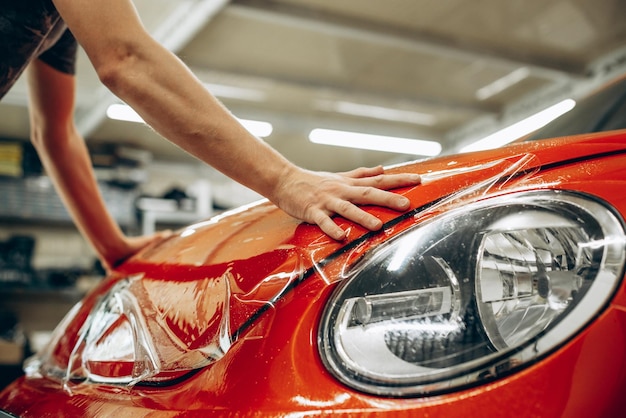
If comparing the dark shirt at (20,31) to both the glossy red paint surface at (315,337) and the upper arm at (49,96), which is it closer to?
the upper arm at (49,96)

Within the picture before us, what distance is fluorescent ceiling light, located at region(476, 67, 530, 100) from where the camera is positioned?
6.34 meters

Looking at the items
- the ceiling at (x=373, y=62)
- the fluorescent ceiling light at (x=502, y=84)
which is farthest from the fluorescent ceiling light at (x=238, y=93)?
the fluorescent ceiling light at (x=502, y=84)

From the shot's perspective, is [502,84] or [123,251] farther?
[502,84]

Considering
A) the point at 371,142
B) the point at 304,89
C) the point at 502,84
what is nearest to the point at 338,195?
the point at 304,89

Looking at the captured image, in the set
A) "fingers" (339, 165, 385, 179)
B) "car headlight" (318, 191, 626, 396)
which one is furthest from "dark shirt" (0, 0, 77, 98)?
"car headlight" (318, 191, 626, 396)

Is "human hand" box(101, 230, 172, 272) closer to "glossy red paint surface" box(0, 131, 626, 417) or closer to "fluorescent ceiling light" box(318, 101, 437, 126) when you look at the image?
"glossy red paint surface" box(0, 131, 626, 417)

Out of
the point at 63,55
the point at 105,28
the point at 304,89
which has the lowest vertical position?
the point at 105,28

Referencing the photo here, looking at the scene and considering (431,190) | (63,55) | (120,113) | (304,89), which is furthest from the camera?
(120,113)

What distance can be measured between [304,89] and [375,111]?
126cm

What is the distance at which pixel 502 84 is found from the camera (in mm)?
6613

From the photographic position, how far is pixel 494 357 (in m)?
0.63

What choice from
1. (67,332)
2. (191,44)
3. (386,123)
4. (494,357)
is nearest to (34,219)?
(191,44)

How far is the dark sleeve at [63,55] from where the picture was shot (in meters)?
1.68

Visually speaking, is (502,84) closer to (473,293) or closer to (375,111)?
(375,111)
